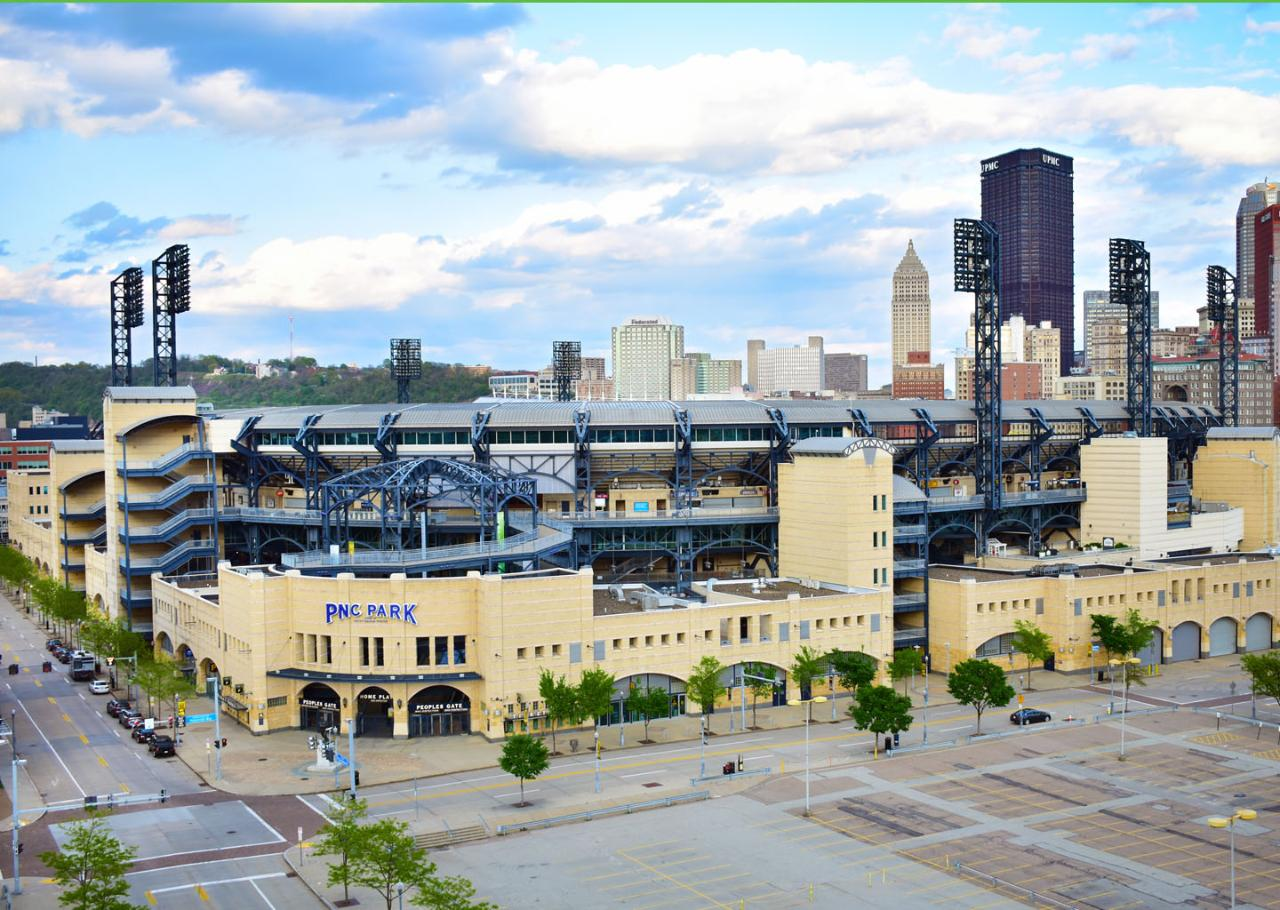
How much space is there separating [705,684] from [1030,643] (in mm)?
33399

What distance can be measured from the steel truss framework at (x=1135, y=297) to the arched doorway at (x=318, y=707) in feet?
387

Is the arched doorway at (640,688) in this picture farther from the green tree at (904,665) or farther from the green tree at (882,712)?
the green tree at (904,665)

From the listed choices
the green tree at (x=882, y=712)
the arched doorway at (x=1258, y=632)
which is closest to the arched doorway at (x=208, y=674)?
the green tree at (x=882, y=712)

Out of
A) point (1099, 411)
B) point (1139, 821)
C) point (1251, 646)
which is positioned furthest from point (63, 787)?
point (1099, 411)

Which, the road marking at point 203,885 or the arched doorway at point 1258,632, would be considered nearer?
the road marking at point 203,885

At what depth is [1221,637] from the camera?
12650 cm

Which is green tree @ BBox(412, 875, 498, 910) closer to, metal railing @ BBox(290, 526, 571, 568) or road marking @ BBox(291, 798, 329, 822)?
road marking @ BBox(291, 798, 329, 822)

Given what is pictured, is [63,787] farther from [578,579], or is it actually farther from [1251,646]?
[1251,646]

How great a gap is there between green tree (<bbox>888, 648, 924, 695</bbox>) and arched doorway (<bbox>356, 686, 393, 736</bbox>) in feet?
133

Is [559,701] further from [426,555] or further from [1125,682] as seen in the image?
[1125,682]

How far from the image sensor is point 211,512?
14012cm

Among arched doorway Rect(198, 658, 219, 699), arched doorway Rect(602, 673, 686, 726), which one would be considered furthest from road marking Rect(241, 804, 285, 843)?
arched doorway Rect(198, 658, 219, 699)

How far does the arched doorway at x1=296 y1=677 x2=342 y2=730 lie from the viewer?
96625 mm

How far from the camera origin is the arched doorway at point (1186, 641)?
4860 inches
